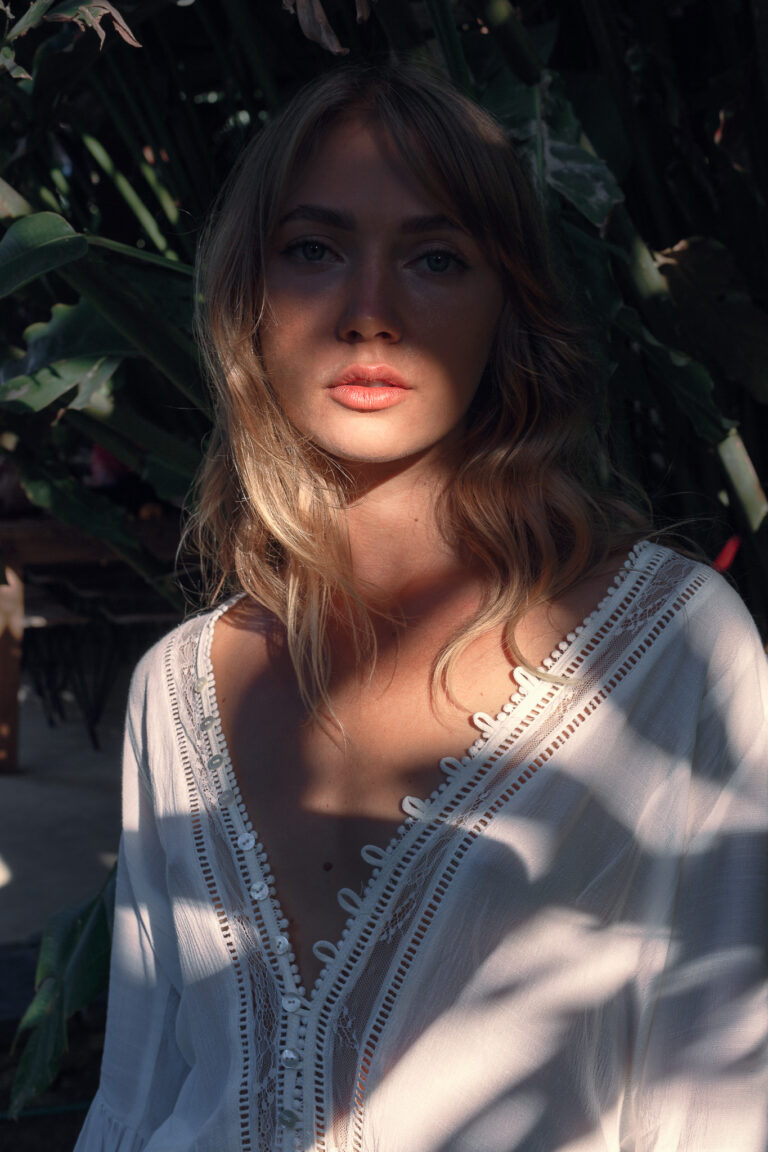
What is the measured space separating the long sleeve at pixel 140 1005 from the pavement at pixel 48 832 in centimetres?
88

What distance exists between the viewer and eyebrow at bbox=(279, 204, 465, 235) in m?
0.72

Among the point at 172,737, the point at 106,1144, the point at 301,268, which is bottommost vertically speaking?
the point at 106,1144

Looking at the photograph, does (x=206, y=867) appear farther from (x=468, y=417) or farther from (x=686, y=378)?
(x=686, y=378)

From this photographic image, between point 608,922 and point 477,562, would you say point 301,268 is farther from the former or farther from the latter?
point 608,922

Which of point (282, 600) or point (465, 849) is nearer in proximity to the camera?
point (465, 849)

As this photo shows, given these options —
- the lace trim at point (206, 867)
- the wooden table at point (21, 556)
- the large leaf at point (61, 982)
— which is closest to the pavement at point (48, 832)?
the wooden table at point (21, 556)

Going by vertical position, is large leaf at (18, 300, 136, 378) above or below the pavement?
above

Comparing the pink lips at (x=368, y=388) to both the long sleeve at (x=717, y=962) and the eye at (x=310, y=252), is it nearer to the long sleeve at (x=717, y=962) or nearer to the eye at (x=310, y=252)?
the eye at (x=310, y=252)

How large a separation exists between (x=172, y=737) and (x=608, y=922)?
367mm

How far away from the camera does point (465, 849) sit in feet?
2.27

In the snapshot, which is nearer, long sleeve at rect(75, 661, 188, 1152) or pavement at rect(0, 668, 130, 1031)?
long sleeve at rect(75, 661, 188, 1152)

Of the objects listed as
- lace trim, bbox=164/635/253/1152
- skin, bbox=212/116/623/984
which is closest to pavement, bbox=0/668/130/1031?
lace trim, bbox=164/635/253/1152

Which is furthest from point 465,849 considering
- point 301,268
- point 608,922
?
point 301,268

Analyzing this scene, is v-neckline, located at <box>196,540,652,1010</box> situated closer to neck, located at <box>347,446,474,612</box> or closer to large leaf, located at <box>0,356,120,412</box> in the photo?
neck, located at <box>347,446,474,612</box>
